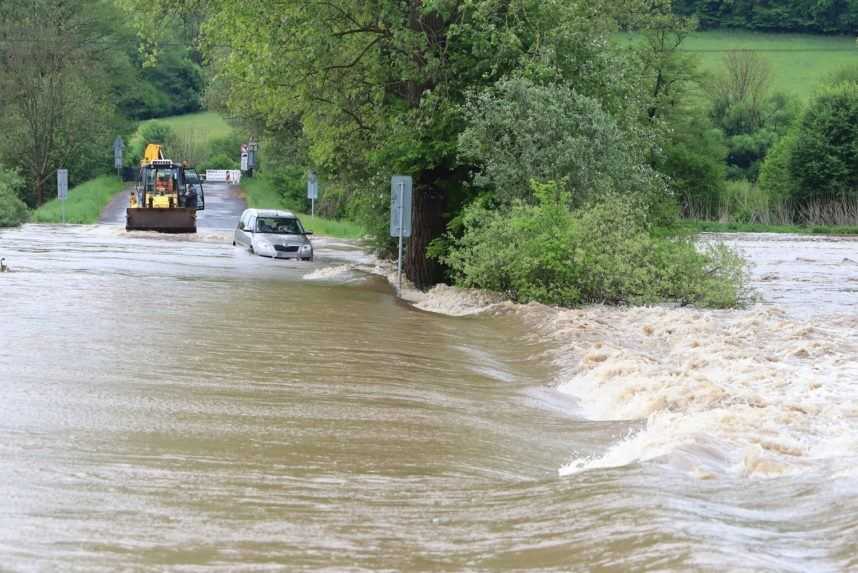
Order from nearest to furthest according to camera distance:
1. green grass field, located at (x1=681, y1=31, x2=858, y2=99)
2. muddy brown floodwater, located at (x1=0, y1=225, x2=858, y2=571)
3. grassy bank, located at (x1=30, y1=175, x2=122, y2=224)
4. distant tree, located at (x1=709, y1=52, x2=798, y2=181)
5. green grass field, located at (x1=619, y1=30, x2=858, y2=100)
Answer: muddy brown floodwater, located at (x1=0, y1=225, x2=858, y2=571) < grassy bank, located at (x1=30, y1=175, x2=122, y2=224) < distant tree, located at (x1=709, y1=52, x2=798, y2=181) < green grass field, located at (x1=619, y1=30, x2=858, y2=100) < green grass field, located at (x1=681, y1=31, x2=858, y2=99)

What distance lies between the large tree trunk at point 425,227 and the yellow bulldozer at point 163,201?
2173 centimetres

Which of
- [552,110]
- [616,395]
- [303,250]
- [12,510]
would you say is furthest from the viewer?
[303,250]

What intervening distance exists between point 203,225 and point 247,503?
178 feet

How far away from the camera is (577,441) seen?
12.0 metres

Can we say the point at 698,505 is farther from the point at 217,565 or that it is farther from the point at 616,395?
the point at 616,395

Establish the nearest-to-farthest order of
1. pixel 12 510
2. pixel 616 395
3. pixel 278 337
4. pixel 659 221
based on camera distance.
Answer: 1. pixel 12 510
2. pixel 616 395
3. pixel 278 337
4. pixel 659 221

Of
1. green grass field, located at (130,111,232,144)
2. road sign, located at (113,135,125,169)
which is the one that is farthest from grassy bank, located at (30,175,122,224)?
green grass field, located at (130,111,232,144)

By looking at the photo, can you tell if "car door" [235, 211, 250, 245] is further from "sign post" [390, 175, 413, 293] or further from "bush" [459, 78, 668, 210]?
"bush" [459, 78, 668, 210]

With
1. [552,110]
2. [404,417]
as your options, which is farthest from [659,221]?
[404,417]

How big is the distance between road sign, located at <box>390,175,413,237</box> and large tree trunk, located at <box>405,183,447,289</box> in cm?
256

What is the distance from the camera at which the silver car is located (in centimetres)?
3919

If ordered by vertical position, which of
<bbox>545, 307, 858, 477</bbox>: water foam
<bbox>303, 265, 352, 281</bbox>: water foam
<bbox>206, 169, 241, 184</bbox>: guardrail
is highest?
<bbox>206, 169, 241, 184</bbox>: guardrail

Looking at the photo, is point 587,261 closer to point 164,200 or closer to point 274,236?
point 274,236

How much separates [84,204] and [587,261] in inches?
1962
